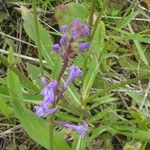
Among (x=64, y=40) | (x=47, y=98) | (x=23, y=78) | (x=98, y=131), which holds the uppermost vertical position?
(x=64, y=40)

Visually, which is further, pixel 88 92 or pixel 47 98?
pixel 88 92

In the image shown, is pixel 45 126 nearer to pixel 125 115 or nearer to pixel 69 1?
pixel 125 115

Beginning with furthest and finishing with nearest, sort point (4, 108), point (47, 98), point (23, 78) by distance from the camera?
point (4, 108)
point (23, 78)
point (47, 98)

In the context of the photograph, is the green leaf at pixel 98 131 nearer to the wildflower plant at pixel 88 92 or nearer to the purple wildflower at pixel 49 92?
the wildflower plant at pixel 88 92

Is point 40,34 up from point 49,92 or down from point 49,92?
down

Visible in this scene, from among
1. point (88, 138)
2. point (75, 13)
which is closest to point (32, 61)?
point (75, 13)

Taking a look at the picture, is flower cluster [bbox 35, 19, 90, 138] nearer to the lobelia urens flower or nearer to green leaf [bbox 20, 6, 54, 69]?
the lobelia urens flower

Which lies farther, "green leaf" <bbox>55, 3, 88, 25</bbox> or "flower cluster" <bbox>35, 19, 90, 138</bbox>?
"green leaf" <bbox>55, 3, 88, 25</bbox>

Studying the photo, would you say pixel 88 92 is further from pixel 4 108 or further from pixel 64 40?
pixel 64 40

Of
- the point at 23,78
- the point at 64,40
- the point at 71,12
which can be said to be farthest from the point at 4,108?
the point at 64,40

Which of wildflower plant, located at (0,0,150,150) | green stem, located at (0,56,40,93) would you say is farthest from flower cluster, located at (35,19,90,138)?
green stem, located at (0,56,40,93)

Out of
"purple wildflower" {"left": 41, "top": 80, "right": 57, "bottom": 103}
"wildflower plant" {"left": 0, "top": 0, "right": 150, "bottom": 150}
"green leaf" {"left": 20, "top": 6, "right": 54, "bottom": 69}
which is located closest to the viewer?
"purple wildflower" {"left": 41, "top": 80, "right": 57, "bottom": 103}
